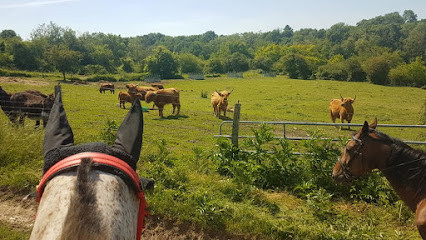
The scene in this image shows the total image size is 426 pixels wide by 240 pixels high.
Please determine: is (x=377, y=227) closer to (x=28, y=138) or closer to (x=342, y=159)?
(x=342, y=159)

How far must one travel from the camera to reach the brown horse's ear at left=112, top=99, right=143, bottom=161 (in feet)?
4.53

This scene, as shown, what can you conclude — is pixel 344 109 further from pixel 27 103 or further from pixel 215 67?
pixel 215 67

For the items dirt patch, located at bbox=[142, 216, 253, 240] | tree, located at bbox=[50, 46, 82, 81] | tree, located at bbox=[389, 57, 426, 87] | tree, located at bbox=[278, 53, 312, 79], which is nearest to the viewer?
dirt patch, located at bbox=[142, 216, 253, 240]

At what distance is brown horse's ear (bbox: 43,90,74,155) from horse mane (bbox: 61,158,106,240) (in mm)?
407

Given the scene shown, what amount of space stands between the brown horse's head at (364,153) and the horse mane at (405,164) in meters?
0.09

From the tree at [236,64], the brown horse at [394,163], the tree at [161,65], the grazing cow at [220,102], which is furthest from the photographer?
the tree at [236,64]

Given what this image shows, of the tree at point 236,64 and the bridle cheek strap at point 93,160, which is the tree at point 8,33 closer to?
the tree at point 236,64

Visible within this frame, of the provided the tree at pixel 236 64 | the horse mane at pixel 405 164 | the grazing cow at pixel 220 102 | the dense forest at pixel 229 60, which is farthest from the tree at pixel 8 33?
the horse mane at pixel 405 164

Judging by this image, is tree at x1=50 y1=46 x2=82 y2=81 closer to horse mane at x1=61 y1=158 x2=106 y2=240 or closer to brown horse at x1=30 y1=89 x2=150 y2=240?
brown horse at x1=30 y1=89 x2=150 y2=240

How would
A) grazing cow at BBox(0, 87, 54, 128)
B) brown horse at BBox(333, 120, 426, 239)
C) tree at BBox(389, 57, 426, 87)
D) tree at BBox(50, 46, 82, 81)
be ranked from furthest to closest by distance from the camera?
tree at BBox(389, 57, 426, 87), tree at BBox(50, 46, 82, 81), grazing cow at BBox(0, 87, 54, 128), brown horse at BBox(333, 120, 426, 239)

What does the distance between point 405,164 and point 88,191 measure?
434 cm

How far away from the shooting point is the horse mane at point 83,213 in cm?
91

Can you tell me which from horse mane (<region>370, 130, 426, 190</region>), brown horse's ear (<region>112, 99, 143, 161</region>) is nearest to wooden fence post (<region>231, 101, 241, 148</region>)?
horse mane (<region>370, 130, 426, 190</region>)

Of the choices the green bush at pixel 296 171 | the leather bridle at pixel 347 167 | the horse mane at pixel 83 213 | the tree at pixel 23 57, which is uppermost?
the tree at pixel 23 57
